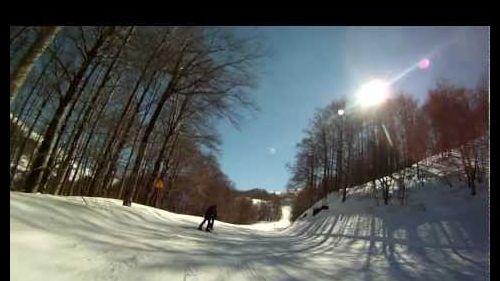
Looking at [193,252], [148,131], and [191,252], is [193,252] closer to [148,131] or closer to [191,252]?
[191,252]

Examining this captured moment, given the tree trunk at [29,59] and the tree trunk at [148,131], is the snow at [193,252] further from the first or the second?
the tree trunk at [29,59]

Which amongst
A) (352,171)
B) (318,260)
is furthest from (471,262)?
(352,171)

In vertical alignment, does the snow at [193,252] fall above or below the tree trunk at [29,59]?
below

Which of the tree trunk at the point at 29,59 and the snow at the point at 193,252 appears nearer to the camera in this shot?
the tree trunk at the point at 29,59

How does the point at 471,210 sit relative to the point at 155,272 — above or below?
above

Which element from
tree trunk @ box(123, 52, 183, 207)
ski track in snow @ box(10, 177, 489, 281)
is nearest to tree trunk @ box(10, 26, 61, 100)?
ski track in snow @ box(10, 177, 489, 281)

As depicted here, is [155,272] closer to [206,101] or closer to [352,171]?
[206,101]

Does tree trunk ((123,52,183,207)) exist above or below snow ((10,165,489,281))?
above

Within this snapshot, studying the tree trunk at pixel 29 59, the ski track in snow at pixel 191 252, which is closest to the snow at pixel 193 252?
the ski track in snow at pixel 191 252

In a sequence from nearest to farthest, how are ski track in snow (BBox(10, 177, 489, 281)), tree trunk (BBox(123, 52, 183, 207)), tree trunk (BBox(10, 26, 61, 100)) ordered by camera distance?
tree trunk (BBox(10, 26, 61, 100)) → ski track in snow (BBox(10, 177, 489, 281)) → tree trunk (BBox(123, 52, 183, 207))

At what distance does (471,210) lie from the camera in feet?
56.1

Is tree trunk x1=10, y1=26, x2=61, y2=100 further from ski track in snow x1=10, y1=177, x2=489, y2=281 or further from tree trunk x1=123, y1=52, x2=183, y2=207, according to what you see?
tree trunk x1=123, y1=52, x2=183, y2=207
